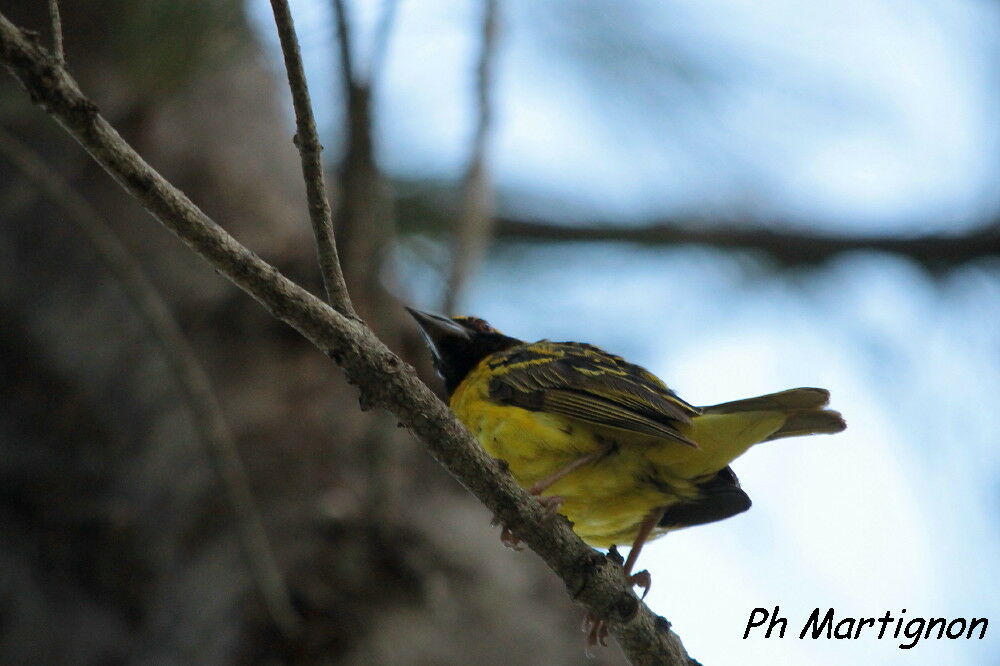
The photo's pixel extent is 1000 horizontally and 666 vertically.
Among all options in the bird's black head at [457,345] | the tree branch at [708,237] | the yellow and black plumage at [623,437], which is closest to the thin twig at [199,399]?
the yellow and black plumage at [623,437]

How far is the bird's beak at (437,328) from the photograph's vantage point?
4.04 m

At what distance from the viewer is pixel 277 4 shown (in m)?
1.89

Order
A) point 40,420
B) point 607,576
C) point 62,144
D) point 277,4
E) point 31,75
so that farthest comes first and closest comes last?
point 62,144 < point 40,420 < point 607,576 < point 277,4 < point 31,75

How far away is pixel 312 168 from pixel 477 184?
2.48 m

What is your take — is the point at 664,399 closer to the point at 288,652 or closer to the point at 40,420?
the point at 288,652

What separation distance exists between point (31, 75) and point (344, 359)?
0.81 metres

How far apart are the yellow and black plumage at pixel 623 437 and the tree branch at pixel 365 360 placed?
741 mm

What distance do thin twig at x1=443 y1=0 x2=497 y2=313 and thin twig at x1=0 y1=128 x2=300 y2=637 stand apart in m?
1.36

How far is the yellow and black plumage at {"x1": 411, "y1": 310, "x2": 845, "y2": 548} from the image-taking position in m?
Answer: 3.26

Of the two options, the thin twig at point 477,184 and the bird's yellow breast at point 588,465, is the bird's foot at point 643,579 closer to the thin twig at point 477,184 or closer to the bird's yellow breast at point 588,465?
the bird's yellow breast at point 588,465

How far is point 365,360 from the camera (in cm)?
204

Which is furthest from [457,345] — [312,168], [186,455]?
[312,168]

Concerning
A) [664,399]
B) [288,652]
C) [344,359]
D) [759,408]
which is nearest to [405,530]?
[288,652]

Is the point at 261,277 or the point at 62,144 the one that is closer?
the point at 261,277
